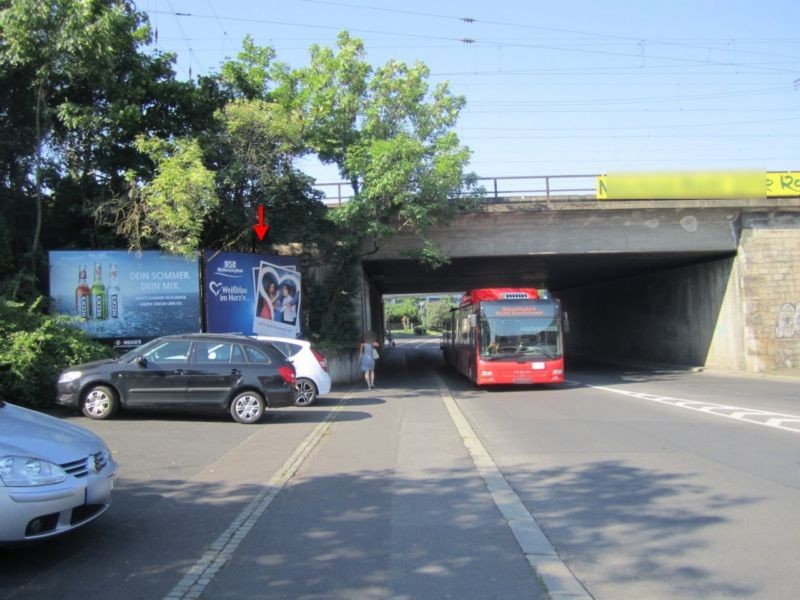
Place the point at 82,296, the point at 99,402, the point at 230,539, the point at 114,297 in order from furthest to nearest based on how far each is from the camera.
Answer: the point at 114,297
the point at 82,296
the point at 99,402
the point at 230,539

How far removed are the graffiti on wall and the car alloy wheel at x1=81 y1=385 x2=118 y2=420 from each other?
22.8 metres

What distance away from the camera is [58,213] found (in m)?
21.2

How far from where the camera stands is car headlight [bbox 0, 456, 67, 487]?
14.7 feet

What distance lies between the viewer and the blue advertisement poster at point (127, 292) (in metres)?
18.3

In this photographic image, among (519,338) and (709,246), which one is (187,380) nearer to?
(519,338)

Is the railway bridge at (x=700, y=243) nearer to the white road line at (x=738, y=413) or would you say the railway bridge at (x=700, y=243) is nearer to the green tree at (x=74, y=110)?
the green tree at (x=74, y=110)

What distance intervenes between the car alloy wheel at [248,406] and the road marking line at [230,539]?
3.18 metres

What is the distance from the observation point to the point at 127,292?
18.8 m

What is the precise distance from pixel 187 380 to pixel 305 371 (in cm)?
Answer: 407

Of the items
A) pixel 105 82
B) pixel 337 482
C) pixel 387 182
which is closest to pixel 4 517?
pixel 337 482

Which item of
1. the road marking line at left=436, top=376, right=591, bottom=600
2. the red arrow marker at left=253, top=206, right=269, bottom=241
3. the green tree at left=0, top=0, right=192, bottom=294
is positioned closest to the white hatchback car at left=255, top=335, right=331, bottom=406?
the red arrow marker at left=253, top=206, right=269, bottom=241

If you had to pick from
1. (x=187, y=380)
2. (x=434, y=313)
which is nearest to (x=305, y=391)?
(x=187, y=380)

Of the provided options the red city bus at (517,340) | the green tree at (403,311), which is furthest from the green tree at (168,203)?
the green tree at (403,311)

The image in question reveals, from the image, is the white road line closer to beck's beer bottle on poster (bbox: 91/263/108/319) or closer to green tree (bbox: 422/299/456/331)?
beck's beer bottle on poster (bbox: 91/263/108/319)
